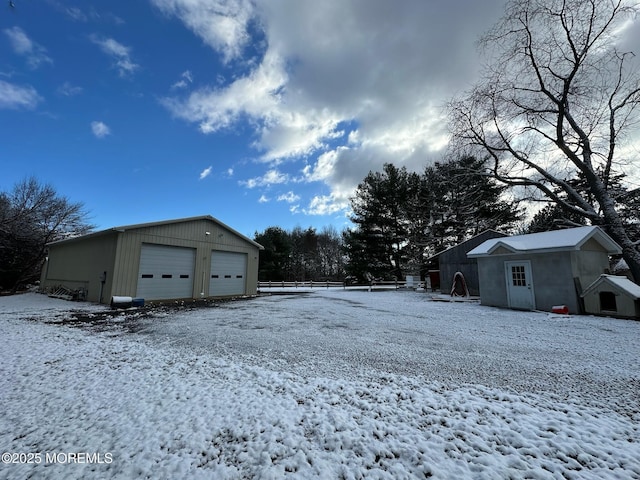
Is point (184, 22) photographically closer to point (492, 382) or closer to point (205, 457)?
point (205, 457)

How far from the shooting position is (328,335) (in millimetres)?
5805

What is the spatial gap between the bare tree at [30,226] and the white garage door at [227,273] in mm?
11966

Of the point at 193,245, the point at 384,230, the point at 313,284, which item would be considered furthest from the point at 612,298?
the point at 313,284

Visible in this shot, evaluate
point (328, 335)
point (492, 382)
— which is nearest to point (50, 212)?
point (328, 335)

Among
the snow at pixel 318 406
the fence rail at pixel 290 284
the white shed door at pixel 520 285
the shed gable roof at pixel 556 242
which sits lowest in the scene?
the snow at pixel 318 406

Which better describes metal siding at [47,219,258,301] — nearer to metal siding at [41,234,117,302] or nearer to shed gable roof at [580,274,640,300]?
metal siding at [41,234,117,302]

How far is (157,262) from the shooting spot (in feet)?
38.5

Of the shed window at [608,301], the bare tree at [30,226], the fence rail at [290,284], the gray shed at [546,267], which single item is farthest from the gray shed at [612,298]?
the bare tree at [30,226]

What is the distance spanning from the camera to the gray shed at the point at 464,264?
1582 centimetres

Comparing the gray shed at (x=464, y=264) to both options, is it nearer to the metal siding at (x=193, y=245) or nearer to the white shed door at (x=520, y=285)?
the white shed door at (x=520, y=285)

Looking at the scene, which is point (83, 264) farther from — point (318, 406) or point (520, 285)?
point (520, 285)

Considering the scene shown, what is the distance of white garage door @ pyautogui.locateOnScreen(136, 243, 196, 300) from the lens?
11289mm

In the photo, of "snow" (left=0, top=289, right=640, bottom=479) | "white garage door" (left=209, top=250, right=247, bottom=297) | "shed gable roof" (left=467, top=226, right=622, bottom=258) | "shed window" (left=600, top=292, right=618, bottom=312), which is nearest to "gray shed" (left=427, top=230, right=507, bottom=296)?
"shed gable roof" (left=467, top=226, right=622, bottom=258)

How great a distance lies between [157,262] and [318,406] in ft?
38.3
